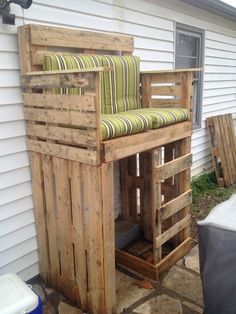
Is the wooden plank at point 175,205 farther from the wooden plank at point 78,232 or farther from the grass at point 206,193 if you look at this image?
the grass at point 206,193

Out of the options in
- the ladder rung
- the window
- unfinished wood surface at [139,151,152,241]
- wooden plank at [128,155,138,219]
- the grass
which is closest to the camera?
the ladder rung

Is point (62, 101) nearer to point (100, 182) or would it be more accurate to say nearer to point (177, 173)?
point (100, 182)

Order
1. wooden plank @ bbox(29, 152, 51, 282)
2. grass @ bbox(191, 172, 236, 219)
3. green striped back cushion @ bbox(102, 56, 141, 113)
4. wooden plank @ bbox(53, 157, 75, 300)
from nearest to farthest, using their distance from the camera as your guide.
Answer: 1. wooden plank @ bbox(53, 157, 75, 300)
2. wooden plank @ bbox(29, 152, 51, 282)
3. green striped back cushion @ bbox(102, 56, 141, 113)
4. grass @ bbox(191, 172, 236, 219)

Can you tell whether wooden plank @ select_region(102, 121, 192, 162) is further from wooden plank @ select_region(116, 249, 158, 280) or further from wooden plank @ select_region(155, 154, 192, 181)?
wooden plank @ select_region(116, 249, 158, 280)

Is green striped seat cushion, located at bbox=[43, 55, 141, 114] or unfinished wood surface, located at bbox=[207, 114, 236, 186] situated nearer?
green striped seat cushion, located at bbox=[43, 55, 141, 114]

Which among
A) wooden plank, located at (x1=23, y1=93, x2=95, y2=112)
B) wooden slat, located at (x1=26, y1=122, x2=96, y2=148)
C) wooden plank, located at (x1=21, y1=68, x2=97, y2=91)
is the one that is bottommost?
wooden slat, located at (x1=26, y1=122, x2=96, y2=148)

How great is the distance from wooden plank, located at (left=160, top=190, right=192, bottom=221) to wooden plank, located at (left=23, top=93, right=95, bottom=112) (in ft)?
3.64

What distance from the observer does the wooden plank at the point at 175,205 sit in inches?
97.3

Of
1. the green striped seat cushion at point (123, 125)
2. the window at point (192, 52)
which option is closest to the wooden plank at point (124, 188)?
the green striped seat cushion at point (123, 125)

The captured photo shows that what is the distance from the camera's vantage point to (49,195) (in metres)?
2.25

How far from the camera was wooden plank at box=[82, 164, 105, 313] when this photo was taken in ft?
6.20

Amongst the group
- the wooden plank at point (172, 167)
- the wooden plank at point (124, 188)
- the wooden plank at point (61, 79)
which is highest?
the wooden plank at point (61, 79)

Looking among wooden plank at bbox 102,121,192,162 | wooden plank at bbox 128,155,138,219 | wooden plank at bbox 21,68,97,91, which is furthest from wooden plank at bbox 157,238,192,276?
wooden plank at bbox 21,68,97,91

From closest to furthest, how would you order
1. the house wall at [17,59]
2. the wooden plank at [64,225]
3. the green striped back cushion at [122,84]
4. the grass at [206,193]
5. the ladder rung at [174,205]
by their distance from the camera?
the wooden plank at [64,225] → the house wall at [17,59] → the ladder rung at [174,205] → the green striped back cushion at [122,84] → the grass at [206,193]
